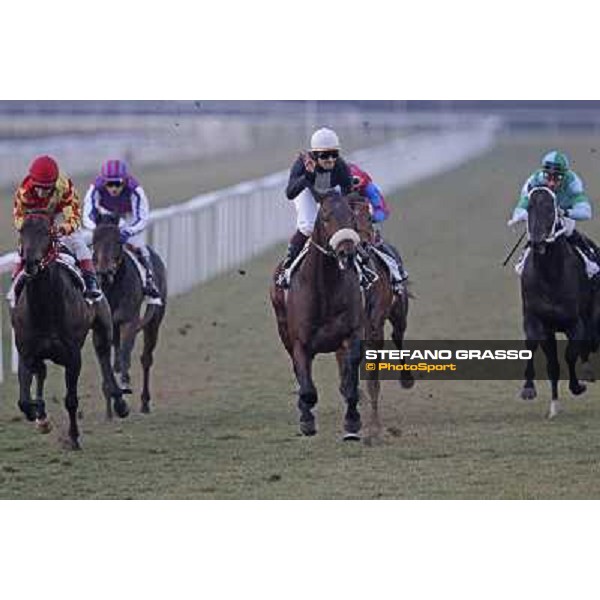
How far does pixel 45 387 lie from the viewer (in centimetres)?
1312

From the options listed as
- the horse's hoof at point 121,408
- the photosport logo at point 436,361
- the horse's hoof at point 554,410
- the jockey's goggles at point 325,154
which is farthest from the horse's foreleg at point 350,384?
the horse's hoof at point 554,410

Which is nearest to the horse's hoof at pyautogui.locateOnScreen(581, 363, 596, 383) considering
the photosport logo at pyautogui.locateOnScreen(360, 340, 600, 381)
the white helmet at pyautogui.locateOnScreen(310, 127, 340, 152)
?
the photosport logo at pyautogui.locateOnScreen(360, 340, 600, 381)

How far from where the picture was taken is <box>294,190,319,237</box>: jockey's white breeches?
39.3 ft

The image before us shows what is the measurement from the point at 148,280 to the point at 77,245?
1.50 meters

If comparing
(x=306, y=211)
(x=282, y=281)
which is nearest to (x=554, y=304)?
(x=282, y=281)

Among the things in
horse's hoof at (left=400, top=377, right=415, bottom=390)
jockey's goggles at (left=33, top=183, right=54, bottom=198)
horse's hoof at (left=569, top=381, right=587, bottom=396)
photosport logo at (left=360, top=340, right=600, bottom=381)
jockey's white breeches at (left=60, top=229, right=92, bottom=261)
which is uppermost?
jockey's goggles at (left=33, top=183, right=54, bottom=198)

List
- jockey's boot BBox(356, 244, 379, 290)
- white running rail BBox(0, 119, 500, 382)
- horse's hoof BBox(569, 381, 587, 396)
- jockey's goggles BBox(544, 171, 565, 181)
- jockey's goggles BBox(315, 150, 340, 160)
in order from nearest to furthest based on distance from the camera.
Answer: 1. jockey's goggles BBox(315, 150, 340, 160)
2. jockey's boot BBox(356, 244, 379, 290)
3. jockey's goggles BBox(544, 171, 565, 181)
4. horse's hoof BBox(569, 381, 587, 396)
5. white running rail BBox(0, 119, 500, 382)

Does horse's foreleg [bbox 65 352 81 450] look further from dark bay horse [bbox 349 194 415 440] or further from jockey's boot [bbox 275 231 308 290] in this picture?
dark bay horse [bbox 349 194 415 440]

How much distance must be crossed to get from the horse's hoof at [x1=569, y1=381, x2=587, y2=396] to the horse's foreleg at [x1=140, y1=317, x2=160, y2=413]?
2409mm

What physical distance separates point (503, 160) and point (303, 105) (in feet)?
14.6

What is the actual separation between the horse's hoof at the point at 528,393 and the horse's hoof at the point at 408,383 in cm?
83

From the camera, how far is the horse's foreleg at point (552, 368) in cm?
1305

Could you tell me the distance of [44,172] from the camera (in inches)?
462

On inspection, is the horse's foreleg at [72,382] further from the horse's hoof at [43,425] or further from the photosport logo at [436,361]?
the photosport logo at [436,361]
